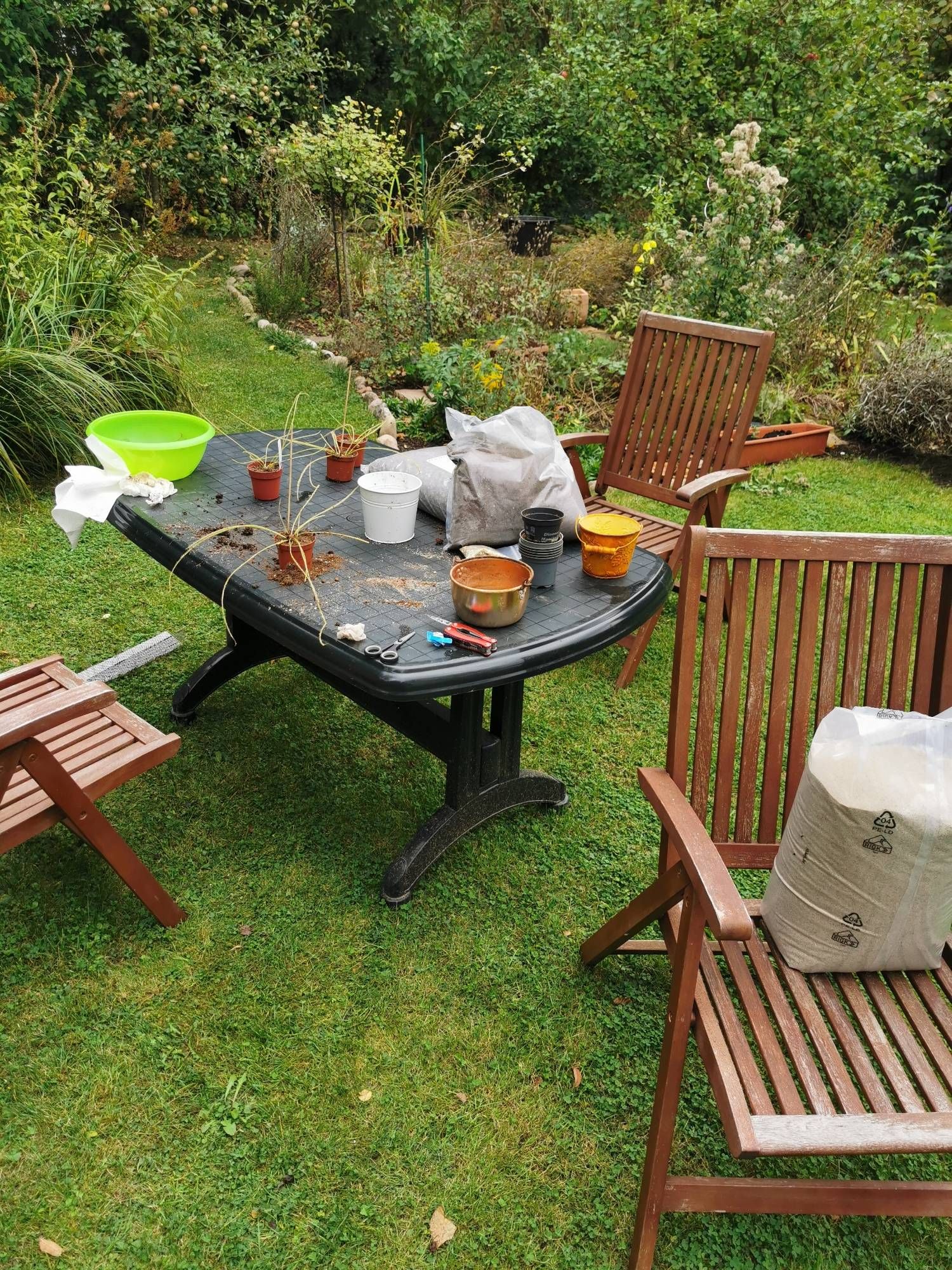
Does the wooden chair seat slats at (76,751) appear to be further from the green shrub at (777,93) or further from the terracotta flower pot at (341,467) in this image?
the green shrub at (777,93)

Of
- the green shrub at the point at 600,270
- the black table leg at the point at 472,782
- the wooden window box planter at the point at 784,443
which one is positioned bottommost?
the black table leg at the point at 472,782

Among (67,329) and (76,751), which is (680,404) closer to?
(76,751)

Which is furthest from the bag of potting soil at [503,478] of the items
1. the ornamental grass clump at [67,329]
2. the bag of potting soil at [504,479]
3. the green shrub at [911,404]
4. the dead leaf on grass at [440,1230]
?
the green shrub at [911,404]

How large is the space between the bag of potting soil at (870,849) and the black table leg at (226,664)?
6.42ft

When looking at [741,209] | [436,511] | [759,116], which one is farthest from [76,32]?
[436,511]

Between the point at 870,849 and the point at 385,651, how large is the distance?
3.43 ft

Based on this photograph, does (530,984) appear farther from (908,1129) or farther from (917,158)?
(917,158)

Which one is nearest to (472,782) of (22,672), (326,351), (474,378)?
(22,672)

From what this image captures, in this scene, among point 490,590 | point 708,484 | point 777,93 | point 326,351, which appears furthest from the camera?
point 777,93

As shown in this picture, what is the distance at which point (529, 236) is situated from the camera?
9039 millimetres

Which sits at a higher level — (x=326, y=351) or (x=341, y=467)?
(x=326, y=351)

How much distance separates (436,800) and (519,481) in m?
1.11

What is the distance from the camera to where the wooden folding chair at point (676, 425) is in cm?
356

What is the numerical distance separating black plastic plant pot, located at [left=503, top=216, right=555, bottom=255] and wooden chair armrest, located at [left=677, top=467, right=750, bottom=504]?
6227 millimetres
